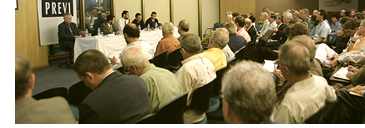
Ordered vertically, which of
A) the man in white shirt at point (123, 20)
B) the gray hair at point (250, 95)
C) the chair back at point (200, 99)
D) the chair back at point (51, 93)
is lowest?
the chair back at point (200, 99)

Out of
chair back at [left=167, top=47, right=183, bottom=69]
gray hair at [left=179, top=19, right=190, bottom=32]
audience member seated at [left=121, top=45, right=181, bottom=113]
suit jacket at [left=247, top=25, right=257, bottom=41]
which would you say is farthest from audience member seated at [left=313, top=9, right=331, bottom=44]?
audience member seated at [left=121, top=45, right=181, bottom=113]

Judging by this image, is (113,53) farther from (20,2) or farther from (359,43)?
(359,43)

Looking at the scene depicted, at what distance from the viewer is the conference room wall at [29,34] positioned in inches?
255

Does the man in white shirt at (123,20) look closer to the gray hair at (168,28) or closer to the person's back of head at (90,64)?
the gray hair at (168,28)

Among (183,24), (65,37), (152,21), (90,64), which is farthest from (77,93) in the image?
(152,21)

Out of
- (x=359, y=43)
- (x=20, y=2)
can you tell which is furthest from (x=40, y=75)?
(x=359, y=43)

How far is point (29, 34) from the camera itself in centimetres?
678

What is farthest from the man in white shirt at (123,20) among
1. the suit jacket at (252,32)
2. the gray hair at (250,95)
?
the gray hair at (250,95)

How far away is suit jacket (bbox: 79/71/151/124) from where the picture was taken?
Result: 171 cm

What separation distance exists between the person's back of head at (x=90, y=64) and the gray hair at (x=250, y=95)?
1042 mm

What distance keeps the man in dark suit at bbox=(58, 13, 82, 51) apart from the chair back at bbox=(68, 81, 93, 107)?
16.0 feet

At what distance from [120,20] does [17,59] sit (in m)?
8.18

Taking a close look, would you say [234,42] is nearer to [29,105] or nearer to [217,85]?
[217,85]

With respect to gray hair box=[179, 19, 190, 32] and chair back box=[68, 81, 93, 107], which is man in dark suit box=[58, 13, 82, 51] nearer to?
gray hair box=[179, 19, 190, 32]
